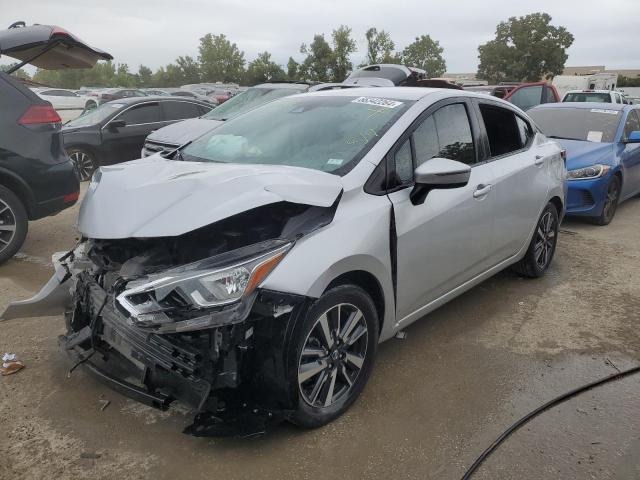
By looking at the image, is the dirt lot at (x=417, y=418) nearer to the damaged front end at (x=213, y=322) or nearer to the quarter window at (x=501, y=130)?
the damaged front end at (x=213, y=322)

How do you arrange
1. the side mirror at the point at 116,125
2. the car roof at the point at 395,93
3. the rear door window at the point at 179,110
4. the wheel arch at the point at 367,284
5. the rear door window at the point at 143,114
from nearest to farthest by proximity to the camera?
the wheel arch at the point at 367,284 → the car roof at the point at 395,93 → the side mirror at the point at 116,125 → the rear door window at the point at 143,114 → the rear door window at the point at 179,110

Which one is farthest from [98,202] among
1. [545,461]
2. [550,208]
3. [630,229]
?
[630,229]

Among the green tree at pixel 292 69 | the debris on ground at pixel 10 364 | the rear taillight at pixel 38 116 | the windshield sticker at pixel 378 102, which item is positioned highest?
the green tree at pixel 292 69

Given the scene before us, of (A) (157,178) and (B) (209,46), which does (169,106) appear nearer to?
(A) (157,178)

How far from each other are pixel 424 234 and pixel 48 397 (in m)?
2.27

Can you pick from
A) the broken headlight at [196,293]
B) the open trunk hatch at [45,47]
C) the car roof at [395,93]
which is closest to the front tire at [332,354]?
the broken headlight at [196,293]

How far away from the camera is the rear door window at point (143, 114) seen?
384 inches

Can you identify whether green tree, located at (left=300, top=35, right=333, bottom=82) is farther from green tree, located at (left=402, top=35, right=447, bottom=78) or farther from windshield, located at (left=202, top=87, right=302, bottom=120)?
windshield, located at (left=202, top=87, right=302, bottom=120)

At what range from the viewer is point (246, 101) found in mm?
8750

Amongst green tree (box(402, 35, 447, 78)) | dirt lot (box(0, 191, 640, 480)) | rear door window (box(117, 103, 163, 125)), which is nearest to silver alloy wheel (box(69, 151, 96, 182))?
rear door window (box(117, 103, 163, 125))

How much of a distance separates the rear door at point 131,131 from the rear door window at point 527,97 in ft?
26.3

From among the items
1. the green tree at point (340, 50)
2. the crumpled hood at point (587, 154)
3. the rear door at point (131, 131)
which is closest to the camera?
the crumpled hood at point (587, 154)

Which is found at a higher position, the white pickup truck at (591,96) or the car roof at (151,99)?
the car roof at (151,99)

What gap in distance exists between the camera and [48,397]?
2982 millimetres
